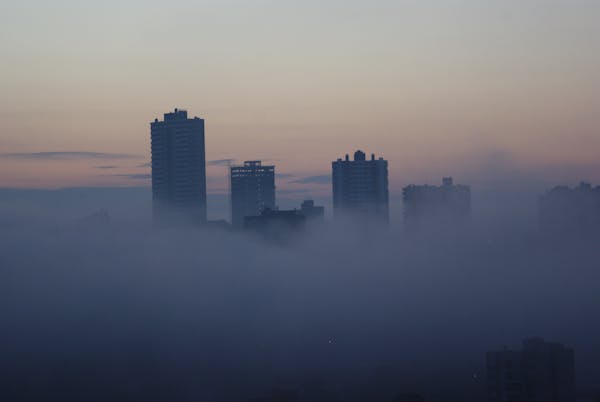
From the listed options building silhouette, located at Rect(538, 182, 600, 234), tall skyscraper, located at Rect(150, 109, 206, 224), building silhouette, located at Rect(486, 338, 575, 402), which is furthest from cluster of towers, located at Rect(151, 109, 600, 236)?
building silhouette, located at Rect(486, 338, 575, 402)

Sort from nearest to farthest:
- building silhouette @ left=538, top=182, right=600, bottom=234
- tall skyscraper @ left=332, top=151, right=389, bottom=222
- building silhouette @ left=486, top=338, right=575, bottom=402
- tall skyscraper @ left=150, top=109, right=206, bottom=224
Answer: building silhouette @ left=486, top=338, right=575, bottom=402
building silhouette @ left=538, top=182, right=600, bottom=234
tall skyscraper @ left=332, top=151, right=389, bottom=222
tall skyscraper @ left=150, top=109, right=206, bottom=224

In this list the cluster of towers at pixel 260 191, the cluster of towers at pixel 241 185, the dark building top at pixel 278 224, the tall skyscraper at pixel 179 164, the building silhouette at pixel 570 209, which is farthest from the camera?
the tall skyscraper at pixel 179 164

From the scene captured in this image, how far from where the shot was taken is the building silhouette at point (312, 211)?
67188 millimetres

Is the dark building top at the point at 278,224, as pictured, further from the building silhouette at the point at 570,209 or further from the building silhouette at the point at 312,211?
the building silhouette at the point at 570,209

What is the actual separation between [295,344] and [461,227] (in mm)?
28772

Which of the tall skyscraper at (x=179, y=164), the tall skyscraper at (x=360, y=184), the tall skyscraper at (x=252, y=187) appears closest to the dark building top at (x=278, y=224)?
the tall skyscraper at (x=360, y=184)

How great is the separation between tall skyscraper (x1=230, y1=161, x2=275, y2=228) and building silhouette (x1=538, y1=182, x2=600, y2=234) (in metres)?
29.5

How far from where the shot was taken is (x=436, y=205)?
6606 cm

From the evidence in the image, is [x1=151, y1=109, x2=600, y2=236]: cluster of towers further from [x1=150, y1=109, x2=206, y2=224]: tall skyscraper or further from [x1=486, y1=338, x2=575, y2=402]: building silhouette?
[x1=486, y1=338, x2=575, y2=402]: building silhouette

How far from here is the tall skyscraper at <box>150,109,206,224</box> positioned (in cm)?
7844

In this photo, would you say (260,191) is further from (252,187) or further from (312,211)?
(312,211)

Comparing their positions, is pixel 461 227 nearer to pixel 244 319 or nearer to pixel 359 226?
pixel 359 226

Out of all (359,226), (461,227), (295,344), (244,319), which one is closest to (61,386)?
(295,344)

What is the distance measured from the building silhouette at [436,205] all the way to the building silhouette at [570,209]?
7.84 meters
